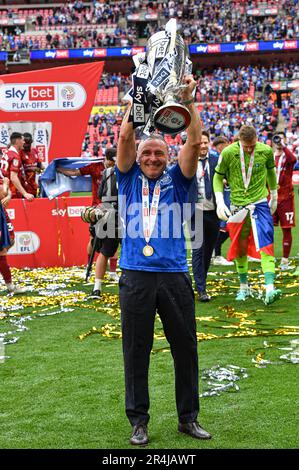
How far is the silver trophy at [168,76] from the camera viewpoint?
4324 millimetres

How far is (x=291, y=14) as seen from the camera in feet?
188

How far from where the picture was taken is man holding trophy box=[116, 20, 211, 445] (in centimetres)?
462

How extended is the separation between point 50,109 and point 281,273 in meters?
7.51

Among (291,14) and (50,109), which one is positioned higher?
(291,14)

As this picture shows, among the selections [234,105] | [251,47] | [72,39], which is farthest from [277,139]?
[72,39]

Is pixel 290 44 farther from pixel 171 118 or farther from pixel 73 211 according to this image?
pixel 171 118

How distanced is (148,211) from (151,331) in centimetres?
72

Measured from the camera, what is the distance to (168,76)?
14.6ft

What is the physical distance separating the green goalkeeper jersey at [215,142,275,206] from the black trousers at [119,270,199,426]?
Result: 4334 mm

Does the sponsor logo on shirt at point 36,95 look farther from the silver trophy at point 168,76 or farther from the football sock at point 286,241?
the silver trophy at point 168,76

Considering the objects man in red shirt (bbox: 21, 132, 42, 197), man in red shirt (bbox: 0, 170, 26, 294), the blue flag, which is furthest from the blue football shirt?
man in red shirt (bbox: 21, 132, 42, 197)

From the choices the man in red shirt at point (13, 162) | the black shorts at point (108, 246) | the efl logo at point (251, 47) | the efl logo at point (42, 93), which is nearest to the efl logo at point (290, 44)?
the efl logo at point (251, 47)

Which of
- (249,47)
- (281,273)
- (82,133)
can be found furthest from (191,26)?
(281,273)
